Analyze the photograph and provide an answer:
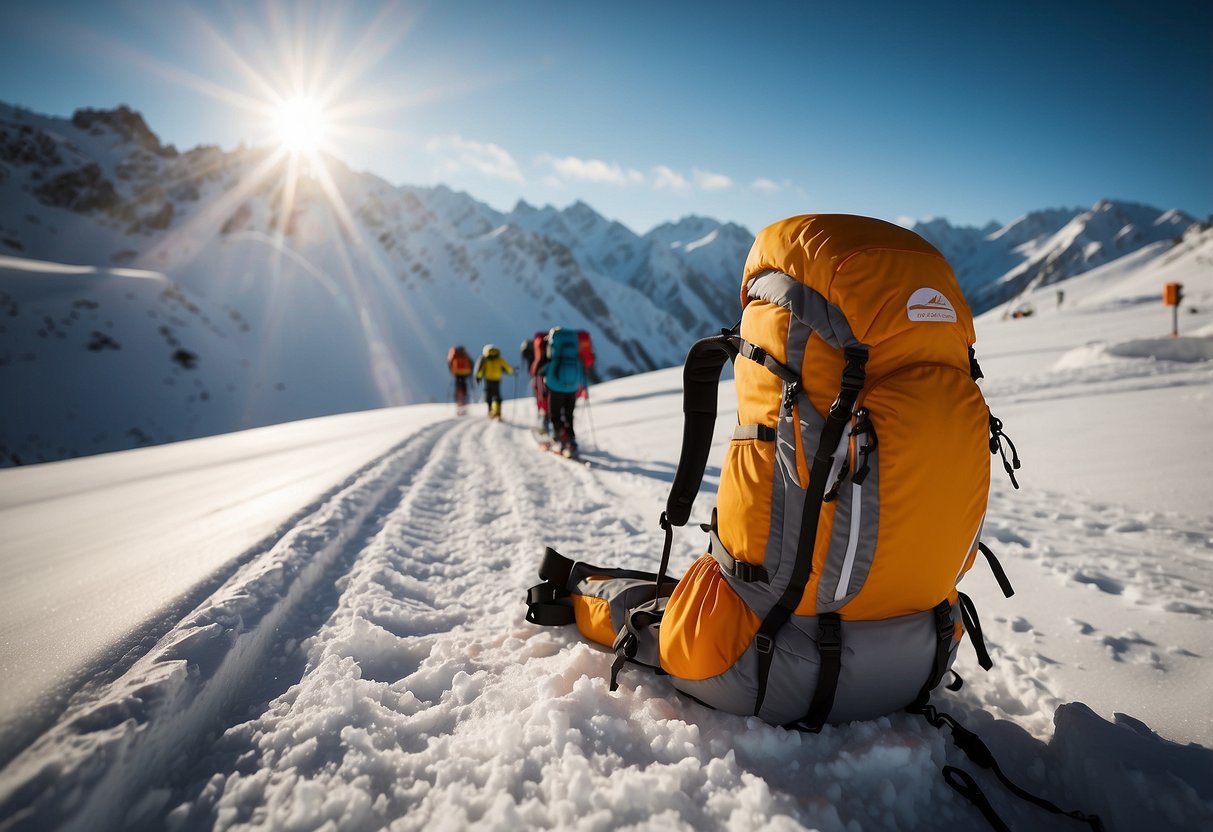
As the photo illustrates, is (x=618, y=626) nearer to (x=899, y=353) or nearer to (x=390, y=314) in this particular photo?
(x=899, y=353)

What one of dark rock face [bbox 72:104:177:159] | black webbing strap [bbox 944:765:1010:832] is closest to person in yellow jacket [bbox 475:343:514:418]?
black webbing strap [bbox 944:765:1010:832]

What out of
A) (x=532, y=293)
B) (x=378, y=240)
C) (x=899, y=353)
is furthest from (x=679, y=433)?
(x=532, y=293)

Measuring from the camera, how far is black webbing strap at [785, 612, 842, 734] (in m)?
1.74

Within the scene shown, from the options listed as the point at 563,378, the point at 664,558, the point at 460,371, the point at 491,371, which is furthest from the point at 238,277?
the point at 664,558

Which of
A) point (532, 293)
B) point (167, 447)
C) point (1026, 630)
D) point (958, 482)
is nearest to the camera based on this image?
point (958, 482)

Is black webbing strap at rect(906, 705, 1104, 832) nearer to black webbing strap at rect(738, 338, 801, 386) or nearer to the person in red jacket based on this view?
black webbing strap at rect(738, 338, 801, 386)

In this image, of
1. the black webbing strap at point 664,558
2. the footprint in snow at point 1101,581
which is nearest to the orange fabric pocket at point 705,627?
the black webbing strap at point 664,558

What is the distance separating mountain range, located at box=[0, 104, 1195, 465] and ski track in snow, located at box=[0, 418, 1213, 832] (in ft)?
96.8

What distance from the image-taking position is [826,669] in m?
1.75

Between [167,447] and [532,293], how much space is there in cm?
13286

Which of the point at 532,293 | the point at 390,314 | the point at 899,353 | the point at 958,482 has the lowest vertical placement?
the point at 958,482

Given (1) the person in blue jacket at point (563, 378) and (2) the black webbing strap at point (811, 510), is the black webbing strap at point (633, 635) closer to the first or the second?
(2) the black webbing strap at point (811, 510)

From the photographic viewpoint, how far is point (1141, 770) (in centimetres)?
152

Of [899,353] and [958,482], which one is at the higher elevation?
[899,353]
